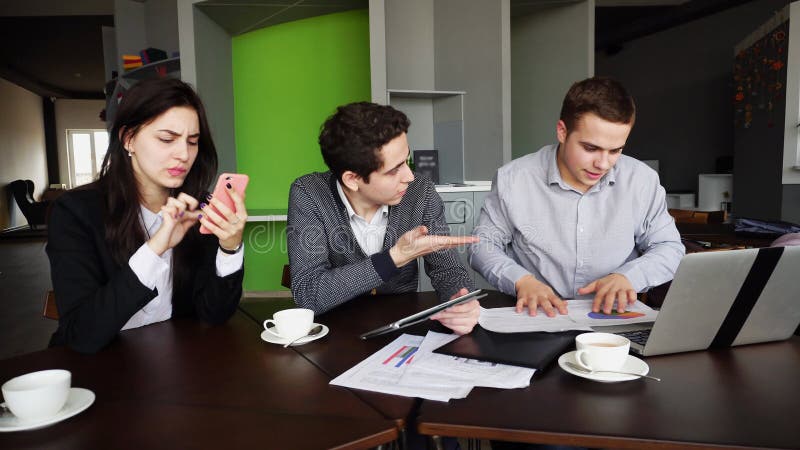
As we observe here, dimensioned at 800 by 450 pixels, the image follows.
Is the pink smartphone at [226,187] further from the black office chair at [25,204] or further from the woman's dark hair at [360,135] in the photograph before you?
the black office chair at [25,204]

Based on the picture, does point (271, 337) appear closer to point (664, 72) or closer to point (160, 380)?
point (160, 380)

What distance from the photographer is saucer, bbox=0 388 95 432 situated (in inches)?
36.1

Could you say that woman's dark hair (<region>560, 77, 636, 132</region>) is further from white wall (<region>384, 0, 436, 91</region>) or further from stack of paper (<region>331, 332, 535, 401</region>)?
white wall (<region>384, 0, 436, 91</region>)

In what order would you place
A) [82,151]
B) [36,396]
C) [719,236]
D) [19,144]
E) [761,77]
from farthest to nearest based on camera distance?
[82,151], [19,144], [761,77], [719,236], [36,396]

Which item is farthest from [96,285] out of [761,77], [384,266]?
[761,77]

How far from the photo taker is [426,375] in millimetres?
1112

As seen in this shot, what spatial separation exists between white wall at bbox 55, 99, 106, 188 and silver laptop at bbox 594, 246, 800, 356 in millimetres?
18755

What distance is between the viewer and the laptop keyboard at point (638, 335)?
1.26 meters

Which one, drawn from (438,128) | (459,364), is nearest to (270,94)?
(438,128)

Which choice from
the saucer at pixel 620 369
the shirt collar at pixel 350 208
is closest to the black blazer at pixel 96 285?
the shirt collar at pixel 350 208

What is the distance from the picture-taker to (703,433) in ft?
2.77

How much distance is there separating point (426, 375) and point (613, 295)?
2.16ft

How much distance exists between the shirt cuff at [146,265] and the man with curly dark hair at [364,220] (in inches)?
17.2

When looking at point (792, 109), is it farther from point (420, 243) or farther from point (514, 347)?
point (514, 347)
